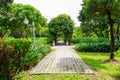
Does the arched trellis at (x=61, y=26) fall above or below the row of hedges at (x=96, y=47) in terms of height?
above

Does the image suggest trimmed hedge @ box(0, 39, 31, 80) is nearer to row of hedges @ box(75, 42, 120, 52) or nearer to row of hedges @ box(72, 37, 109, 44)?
row of hedges @ box(75, 42, 120, 52)

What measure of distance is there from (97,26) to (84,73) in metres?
25.5

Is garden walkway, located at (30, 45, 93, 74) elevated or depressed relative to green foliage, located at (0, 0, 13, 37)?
depressed

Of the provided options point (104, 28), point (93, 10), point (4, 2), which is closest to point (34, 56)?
point (93, 10)

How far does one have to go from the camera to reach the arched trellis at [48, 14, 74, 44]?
40.1 metres

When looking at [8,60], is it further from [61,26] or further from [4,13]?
[61,26]

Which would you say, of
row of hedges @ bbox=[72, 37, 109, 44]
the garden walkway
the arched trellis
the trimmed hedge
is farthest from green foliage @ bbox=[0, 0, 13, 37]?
the trimmed hedge

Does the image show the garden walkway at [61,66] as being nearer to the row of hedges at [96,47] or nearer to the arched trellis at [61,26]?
the row of hedges at [96,47]

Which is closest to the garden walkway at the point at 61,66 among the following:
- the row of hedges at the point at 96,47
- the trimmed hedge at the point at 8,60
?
the trimmed hedge at the point at 8,60

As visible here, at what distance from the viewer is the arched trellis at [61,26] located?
40.1m

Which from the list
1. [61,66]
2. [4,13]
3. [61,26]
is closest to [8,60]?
[61,66]

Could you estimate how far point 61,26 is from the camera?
40156mm

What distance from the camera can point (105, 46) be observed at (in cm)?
2356

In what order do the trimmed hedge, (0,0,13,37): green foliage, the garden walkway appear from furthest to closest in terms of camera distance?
(0,0,13,37): green foliage, the garden walkway, the trimmed hedge
